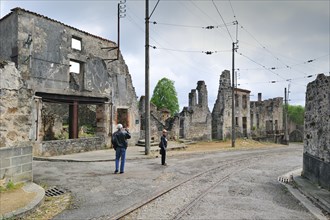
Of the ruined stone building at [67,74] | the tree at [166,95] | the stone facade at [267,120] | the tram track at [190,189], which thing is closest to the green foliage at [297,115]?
the stone facade at [267,120]

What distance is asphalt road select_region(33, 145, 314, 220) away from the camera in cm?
571

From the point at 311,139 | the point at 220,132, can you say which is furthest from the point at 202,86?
the point at 311,139

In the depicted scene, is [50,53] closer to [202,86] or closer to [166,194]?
[166,194]

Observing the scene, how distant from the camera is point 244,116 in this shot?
127 ft

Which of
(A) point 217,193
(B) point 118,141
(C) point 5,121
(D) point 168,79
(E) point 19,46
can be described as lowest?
(A) point 217,193

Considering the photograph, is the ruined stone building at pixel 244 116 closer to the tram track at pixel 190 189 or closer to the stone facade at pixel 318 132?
the tram track at pixel 190 189

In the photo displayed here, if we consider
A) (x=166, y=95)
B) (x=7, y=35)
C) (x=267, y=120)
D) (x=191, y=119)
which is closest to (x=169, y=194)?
(x=7, y=35)

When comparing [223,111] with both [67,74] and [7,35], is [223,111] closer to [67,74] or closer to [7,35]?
[67,74]

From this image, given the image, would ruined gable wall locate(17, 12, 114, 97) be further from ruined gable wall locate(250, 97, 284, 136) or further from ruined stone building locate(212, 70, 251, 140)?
ruined gable wall locate(250, 97, 284, 136)

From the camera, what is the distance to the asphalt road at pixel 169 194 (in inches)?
225

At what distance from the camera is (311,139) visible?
921cm

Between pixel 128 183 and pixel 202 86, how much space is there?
2536 cm

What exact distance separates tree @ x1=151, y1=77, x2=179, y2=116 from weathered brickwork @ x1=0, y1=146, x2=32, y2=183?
4143 cm

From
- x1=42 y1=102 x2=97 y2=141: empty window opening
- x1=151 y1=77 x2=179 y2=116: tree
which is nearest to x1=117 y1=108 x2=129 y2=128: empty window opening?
x1=42 y1=102 x2=97 y2=141: empty window opening
